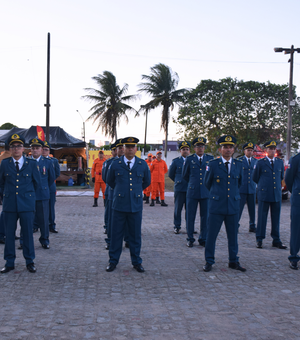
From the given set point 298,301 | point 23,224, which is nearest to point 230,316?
point 298,301

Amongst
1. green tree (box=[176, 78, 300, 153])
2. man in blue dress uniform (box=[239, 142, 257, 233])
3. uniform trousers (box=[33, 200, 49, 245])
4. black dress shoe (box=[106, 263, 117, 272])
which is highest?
green tree (box=[176, 78, 300, 153])

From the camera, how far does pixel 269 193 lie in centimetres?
736

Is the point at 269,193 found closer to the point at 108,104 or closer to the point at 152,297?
the point at 152,297

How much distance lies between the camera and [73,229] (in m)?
9.21

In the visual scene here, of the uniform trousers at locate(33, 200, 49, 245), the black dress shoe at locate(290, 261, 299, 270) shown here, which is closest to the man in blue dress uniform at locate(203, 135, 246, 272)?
the black dress shoe at locate(290, 261, 299, 270)

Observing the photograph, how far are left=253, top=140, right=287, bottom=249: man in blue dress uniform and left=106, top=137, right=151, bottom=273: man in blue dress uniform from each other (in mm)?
2823

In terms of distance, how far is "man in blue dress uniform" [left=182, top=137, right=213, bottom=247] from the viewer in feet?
24.4

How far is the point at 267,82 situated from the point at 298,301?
29.1 metres

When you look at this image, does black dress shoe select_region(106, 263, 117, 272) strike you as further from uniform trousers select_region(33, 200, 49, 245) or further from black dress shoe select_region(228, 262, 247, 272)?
uniform trousers select_region(33, 200, 49, 245)

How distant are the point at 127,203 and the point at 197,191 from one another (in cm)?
226

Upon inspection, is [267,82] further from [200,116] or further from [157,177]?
[157,177]

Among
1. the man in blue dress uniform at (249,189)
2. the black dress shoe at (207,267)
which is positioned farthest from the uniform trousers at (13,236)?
the man in blue dress uniform at (249,189)

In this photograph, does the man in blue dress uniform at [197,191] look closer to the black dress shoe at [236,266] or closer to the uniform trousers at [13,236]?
the black dress shoe at [236,266]

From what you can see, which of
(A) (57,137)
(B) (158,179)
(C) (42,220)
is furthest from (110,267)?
(A) (57,137)
